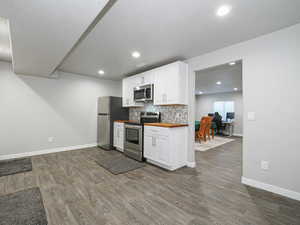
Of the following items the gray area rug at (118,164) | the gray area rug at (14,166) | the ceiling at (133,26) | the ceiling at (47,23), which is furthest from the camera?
the gray area rug at (118,164)

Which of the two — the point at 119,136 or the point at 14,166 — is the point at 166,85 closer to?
the point at 119,136

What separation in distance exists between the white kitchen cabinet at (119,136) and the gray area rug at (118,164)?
56 centimetres

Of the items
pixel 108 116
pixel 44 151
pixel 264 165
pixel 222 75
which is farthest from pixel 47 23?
pixel 222 75

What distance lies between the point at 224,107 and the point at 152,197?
26.5ft

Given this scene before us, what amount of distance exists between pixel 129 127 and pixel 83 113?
205 centimetres

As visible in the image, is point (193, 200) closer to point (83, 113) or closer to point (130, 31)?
point (130, 31)

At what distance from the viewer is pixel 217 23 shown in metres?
1.95

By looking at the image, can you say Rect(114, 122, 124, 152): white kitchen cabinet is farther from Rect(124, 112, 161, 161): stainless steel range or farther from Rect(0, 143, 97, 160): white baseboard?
Rect(0, 143, 97, 160): white baseboard

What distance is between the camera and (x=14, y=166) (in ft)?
10.1

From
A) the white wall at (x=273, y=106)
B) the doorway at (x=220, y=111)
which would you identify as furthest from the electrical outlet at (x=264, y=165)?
the doorway at (x=220, y=111)

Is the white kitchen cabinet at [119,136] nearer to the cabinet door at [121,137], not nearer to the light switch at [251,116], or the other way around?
the cabinet door at [121,137]

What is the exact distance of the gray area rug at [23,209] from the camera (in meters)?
1.53

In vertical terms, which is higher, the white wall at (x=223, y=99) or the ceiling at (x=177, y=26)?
the ceiling at (x=177, y=26)

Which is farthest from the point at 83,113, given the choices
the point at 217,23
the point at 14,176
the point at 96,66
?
the point at 217,23
